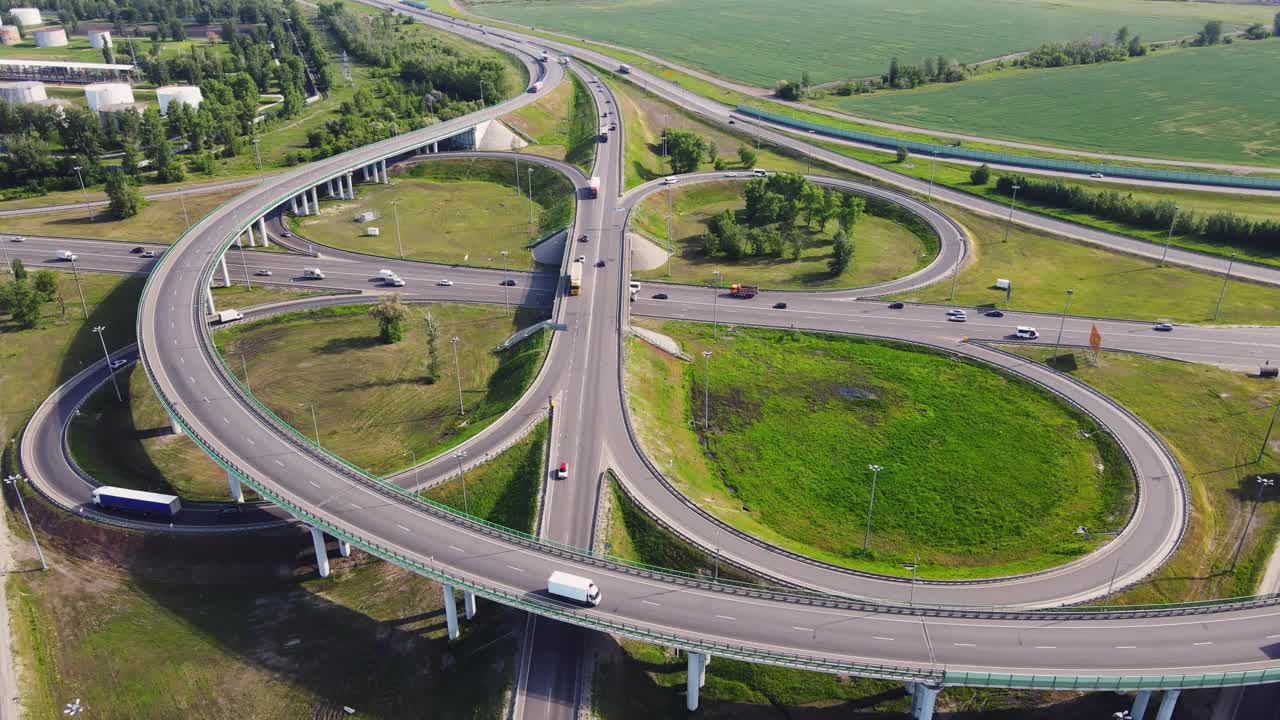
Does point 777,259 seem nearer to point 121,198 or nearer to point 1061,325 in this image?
point 1061,325

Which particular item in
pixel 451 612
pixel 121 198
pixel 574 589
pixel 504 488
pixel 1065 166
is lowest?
pixel 451 612

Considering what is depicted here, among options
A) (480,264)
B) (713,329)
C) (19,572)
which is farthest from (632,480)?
→ (480,264)

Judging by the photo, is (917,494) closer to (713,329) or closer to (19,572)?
(713,329)

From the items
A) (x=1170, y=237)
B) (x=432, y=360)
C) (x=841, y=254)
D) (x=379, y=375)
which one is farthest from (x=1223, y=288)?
(x=379, y=375)

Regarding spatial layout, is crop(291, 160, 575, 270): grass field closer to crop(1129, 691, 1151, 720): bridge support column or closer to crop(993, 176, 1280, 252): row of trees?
crop(993, 176, 1280, 252): row of trees

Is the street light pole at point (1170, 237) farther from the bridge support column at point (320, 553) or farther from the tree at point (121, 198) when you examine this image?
the tree at point (121, 198)

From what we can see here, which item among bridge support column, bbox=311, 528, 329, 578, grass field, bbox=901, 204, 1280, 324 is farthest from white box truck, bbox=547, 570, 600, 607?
grass field, bbox=901, 204, 1280, 324
